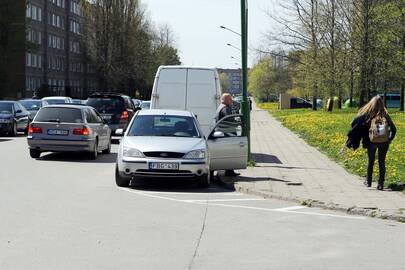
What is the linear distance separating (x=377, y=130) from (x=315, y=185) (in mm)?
1621

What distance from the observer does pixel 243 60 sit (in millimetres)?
17797

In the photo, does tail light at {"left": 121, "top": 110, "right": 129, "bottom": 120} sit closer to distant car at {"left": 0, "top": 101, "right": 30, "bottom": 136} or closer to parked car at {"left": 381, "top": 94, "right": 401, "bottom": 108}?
distant car at {"left": 0, "top": 101, "right": 30, "bottom": 136}

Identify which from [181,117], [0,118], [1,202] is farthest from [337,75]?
[1,202]

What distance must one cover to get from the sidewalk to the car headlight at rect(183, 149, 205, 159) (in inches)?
39.1

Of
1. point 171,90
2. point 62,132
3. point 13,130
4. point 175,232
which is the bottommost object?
point 175,232

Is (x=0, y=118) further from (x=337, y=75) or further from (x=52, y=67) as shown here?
(x=52, y=67)

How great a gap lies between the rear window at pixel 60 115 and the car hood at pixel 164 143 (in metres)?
5.81

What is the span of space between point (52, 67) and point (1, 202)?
83.1 m

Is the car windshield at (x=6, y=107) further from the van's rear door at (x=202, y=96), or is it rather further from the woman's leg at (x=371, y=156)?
the woman's leg at (x=371, y=156)

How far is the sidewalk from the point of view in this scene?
10.5 meters

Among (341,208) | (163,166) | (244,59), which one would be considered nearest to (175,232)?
(341,208)

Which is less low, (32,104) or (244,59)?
(244,59)

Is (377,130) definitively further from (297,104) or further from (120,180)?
(297,104)

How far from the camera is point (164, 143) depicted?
497 inches
